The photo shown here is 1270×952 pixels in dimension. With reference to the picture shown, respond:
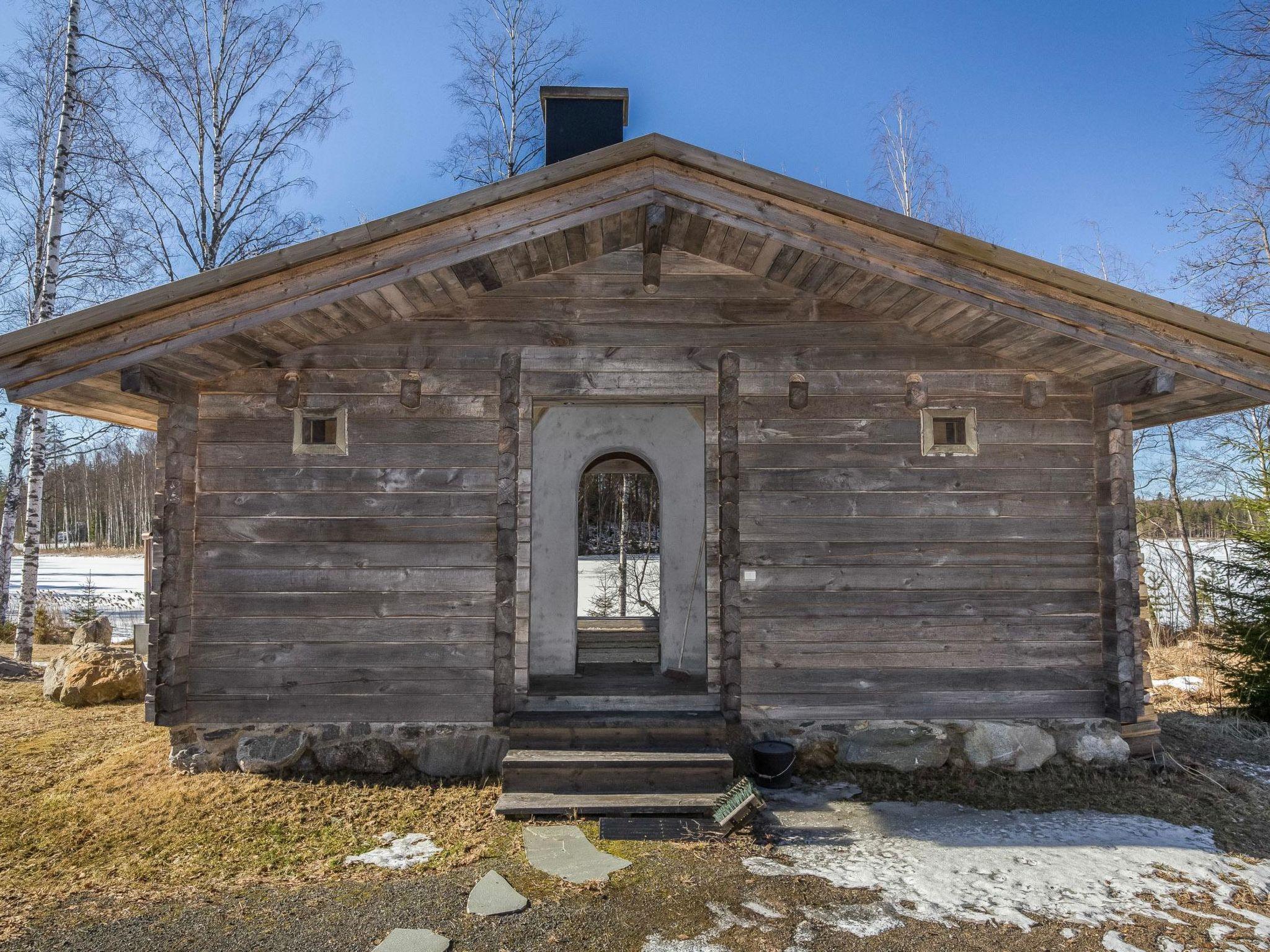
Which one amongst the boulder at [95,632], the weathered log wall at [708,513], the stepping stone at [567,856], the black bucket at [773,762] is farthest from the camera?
the boulder at [95,632]

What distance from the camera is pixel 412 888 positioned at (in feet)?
12.4

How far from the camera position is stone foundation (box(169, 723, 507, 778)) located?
17.7 ft

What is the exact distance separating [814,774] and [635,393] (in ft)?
10.7

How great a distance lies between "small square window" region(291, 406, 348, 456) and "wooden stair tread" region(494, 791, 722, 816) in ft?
9.55

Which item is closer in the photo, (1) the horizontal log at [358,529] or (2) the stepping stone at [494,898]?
(2) the stepping stone at [494,898]

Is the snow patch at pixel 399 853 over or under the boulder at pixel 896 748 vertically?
under

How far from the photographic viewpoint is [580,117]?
6734 mm

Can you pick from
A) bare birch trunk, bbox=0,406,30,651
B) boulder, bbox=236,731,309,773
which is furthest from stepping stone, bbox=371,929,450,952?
bare birch trunk, bbox=0,406,30,651

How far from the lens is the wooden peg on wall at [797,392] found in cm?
568

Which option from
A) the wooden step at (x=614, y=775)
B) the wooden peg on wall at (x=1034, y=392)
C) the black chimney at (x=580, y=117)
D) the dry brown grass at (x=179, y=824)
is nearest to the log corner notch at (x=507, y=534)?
the wooden step at (x=614, y=775)

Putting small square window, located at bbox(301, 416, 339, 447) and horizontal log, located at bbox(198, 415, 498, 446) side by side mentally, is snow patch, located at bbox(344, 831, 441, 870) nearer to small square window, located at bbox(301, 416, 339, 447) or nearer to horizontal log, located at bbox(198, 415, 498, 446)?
horizontal log, located at bbox(198, 415, 498, 446)

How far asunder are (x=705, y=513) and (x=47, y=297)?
10.1 meters

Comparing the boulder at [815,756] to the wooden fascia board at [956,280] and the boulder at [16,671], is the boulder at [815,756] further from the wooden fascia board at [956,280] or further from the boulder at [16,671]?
the boulder at [16,671]

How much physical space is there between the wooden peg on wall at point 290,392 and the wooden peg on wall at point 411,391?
80 cm
